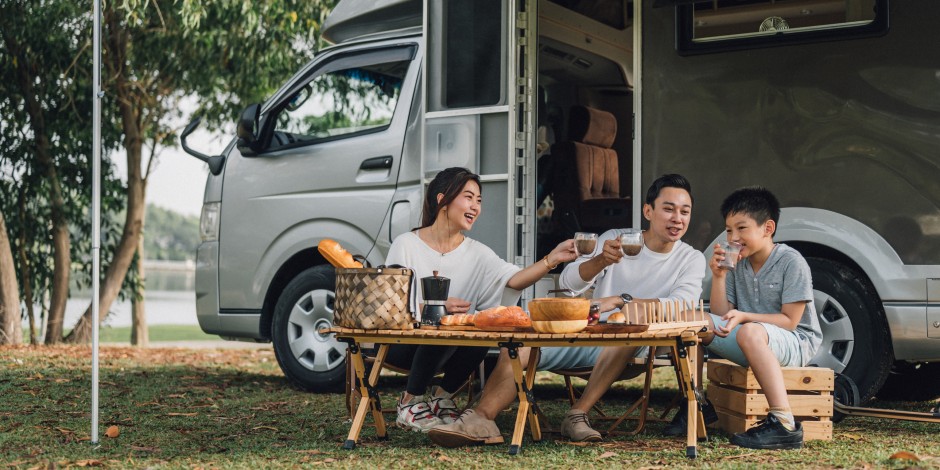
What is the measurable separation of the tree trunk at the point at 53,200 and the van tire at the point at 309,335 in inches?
195

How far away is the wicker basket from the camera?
3.96 m

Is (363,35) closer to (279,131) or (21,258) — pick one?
(279,131)

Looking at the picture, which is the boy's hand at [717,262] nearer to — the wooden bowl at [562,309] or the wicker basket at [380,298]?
the wooden bowl at [562,309]

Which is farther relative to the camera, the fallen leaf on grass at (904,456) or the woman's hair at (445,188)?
the woman's hair at (445,188)

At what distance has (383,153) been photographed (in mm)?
6316

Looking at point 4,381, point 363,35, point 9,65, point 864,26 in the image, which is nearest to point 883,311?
point 864,26

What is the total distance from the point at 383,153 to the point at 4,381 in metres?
2.71

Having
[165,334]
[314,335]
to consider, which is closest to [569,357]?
[314,335]

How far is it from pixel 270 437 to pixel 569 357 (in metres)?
1.30

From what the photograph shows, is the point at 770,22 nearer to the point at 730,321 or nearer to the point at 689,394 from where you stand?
the point at 730,321

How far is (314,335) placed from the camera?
6.49m

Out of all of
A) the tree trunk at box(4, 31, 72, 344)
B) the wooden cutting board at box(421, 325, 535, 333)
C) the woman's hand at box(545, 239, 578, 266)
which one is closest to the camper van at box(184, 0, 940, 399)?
the woman's hand at box(545, 239, 578, 266)

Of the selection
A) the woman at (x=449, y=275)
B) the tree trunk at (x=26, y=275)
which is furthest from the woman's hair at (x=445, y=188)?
the tree trunk at (x=26, y=275)

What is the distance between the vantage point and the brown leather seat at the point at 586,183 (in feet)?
21.6
